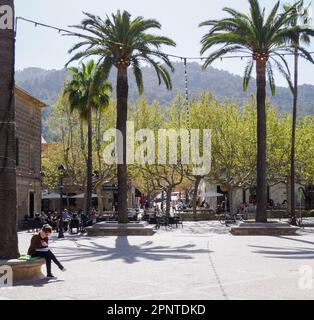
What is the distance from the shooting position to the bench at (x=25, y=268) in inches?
481

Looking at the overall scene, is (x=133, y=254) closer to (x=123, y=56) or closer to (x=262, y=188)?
(x=262, y=188)

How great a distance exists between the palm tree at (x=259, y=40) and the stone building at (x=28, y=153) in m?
15.5

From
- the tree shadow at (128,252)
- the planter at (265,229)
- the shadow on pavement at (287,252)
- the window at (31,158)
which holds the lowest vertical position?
the tree shadow at (128,252)

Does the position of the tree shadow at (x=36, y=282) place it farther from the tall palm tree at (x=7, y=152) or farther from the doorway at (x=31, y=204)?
the doorway at (x=31, y=204)

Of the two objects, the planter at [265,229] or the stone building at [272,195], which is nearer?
the planter at [265,229]

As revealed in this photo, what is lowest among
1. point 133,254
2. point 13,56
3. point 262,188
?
point 133,254

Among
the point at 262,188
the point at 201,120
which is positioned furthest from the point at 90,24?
the point at 201,120

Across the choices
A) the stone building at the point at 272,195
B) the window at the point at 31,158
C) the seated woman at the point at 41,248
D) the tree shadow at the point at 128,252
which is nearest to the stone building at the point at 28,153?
the window at the point at 31,158

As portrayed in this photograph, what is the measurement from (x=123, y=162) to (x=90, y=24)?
7264mm

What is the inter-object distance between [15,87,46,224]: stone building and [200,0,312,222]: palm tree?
15.5m

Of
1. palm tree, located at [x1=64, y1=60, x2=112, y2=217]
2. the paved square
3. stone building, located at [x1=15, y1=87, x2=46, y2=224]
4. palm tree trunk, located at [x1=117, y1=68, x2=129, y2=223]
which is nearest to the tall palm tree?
the paved square

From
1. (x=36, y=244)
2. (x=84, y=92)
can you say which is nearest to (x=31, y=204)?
(x=84, y=92)
